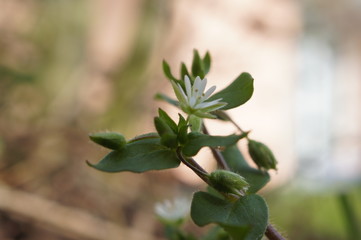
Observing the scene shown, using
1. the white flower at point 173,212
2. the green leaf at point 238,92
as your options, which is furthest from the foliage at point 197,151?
the white flower at point 173,212

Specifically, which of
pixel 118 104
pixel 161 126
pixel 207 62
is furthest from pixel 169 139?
pixel 118 104

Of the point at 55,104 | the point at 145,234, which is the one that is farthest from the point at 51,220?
the point at 55,104

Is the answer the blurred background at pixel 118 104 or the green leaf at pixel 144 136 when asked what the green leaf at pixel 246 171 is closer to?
the green leaf at pixel 144 136

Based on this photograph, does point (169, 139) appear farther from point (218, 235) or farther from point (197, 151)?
point (218, 235)

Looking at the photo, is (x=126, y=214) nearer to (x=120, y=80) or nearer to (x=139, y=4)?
(x=120, y=80)

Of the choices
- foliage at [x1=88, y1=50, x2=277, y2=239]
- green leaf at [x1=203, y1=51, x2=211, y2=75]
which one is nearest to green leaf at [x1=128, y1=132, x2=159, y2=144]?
foliage at [x1=88, y1=50, x2=277, y2=239]
